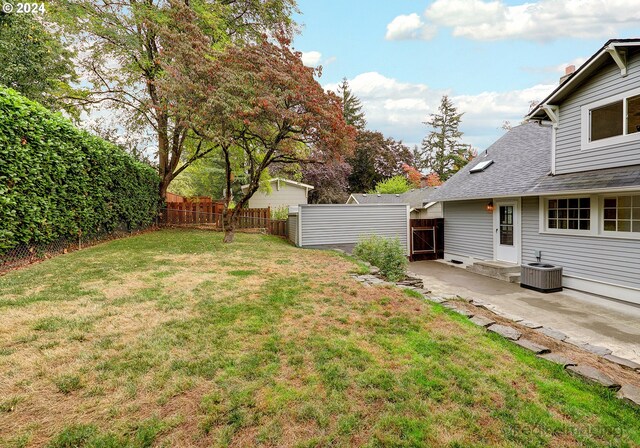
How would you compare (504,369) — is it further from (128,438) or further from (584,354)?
(128,438)

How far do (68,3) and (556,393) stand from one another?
51.7 ft

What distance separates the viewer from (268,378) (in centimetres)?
253

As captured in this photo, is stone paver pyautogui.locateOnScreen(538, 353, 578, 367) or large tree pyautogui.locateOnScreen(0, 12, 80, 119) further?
large tree pyautogui.locateOnScreen(0, 12, 80, 119)

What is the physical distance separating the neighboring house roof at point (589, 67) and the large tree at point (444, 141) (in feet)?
99.8

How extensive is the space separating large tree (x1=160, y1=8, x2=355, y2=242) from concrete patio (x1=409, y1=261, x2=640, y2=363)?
5.17m

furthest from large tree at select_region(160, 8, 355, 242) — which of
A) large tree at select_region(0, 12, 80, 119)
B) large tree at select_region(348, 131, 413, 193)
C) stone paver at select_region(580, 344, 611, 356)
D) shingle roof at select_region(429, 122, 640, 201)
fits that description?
large tree at select_region(348, 131, 413, 193)

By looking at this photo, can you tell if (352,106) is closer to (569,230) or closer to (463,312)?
(569,230)

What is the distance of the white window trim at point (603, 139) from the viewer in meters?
6.17

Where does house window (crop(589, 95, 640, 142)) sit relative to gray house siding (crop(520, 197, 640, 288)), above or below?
above

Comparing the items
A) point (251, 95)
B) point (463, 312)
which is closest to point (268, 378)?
point (463, 312)

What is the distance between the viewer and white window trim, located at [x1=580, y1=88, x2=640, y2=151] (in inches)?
243

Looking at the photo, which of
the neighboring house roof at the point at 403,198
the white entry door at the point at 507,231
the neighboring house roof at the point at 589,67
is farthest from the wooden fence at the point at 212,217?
the neighboring house roof at the point at 589,67

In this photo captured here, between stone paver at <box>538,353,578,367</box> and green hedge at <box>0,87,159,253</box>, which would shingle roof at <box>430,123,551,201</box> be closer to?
stone paver at <box>538,353,578,367</box>

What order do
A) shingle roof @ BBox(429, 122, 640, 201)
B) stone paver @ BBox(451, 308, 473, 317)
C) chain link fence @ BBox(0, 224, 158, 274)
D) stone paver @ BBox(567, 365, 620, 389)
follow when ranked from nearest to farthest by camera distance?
stone paver @ BBox(567, 365, 620, 389), stone paver @ BBox(451, 308, 473, 317), chain link fence @ BBox(0, 224, 158, 274), shingle roof @ BBox(429, 122, 640, 201)
